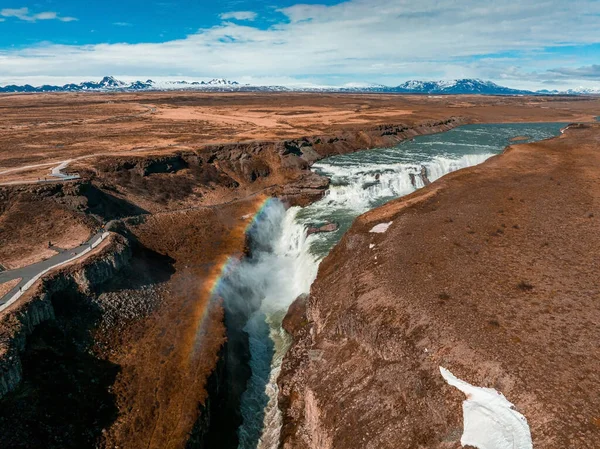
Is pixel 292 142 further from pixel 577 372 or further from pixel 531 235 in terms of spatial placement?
pixel 577 372

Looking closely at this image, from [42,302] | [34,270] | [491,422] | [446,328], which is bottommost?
[491,422]

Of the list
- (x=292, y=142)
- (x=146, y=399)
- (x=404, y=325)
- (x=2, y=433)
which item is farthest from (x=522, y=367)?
(x=292, y=142)

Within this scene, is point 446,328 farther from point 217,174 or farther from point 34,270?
point 217,174

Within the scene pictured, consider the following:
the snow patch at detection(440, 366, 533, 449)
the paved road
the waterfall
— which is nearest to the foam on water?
the waterfall

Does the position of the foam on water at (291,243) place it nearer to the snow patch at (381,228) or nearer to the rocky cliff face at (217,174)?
the rocky cliff face at (217,174)

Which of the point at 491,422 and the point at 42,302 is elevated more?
the point at 42,302

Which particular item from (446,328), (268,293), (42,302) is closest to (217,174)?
(268,293)

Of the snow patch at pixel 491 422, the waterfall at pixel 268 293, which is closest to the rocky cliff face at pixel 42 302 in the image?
the waterfall at pixel 268 293

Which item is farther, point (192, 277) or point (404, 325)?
point (192, 277)
